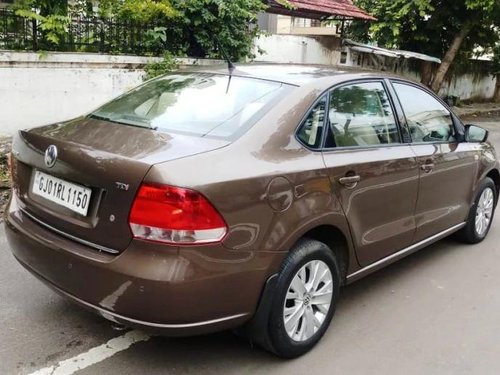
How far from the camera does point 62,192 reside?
110 inches

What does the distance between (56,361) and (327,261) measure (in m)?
1.55

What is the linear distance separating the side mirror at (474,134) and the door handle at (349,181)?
1.78m

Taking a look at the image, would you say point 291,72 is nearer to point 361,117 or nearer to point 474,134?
point 361,117

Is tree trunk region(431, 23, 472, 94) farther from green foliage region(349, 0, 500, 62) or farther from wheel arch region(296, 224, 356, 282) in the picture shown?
wheel arch region(296, 224, 356, 282)

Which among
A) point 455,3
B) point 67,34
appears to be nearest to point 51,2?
point 67,34

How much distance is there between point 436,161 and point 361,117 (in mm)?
882

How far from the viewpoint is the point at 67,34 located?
824cm

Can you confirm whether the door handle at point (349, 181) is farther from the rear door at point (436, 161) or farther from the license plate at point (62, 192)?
the license plate at point (62, 192)

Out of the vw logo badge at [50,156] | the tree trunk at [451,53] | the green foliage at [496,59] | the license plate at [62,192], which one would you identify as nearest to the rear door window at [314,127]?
the license plate at [62,192]

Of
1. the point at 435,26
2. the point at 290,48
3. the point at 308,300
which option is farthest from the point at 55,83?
the point at 435,26

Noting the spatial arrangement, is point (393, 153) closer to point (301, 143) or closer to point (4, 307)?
point (301, 143)

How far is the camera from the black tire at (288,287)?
9.32ft

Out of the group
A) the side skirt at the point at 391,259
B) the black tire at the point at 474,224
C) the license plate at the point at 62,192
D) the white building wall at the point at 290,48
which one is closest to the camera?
the license plate at the point at 62,192

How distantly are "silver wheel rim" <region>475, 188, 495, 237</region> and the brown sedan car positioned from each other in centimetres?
136
